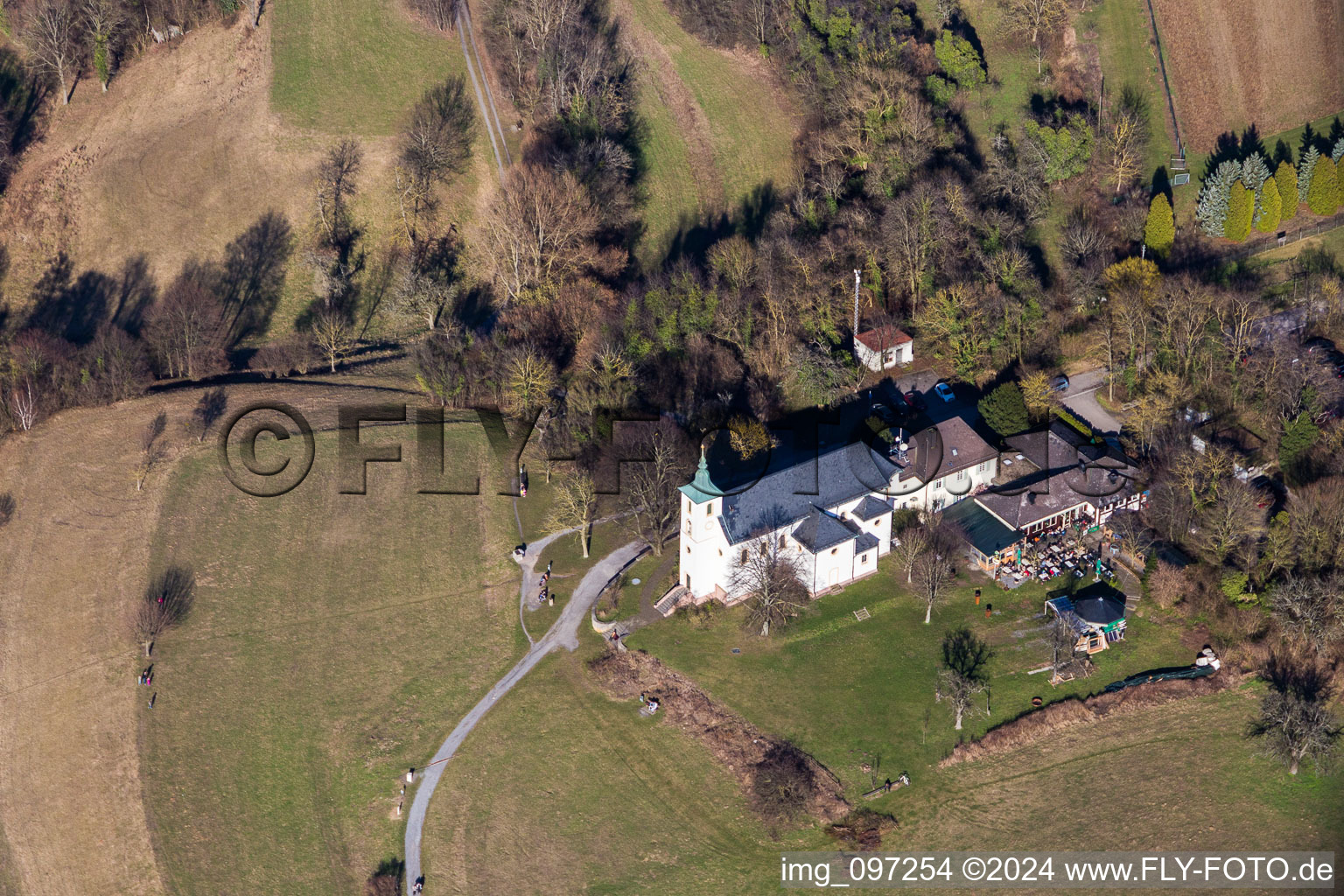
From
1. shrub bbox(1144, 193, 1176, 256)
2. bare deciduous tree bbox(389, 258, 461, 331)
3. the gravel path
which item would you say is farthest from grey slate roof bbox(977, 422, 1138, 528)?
bare deciduous tree bbox(389, 258, 461, 331)

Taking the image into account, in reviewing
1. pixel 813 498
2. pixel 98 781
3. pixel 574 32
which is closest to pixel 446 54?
pixel 574 32

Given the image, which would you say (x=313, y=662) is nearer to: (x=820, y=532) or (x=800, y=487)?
(x=800, y=487)

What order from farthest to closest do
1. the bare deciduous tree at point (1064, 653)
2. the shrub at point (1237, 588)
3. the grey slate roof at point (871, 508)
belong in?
the grey slate roof at point (871, 508)
the shrub at point (1237, 588)
the bare deciduous tree at point (1064, 653)

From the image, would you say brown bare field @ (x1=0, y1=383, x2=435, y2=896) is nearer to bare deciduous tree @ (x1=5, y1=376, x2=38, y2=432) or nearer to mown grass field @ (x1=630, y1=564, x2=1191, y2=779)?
bare deciduous tree @ (x1=5, y1=376, x2=38, y2=432)

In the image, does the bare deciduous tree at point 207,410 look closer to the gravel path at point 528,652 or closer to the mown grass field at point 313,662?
the mown grass field at point 313,662

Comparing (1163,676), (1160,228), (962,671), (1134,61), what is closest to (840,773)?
(962,671)

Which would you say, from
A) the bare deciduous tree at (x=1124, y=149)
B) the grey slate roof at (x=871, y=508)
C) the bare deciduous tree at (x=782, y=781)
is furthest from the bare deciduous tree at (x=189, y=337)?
the bare deciduous tree at (x=1124, y=149)
